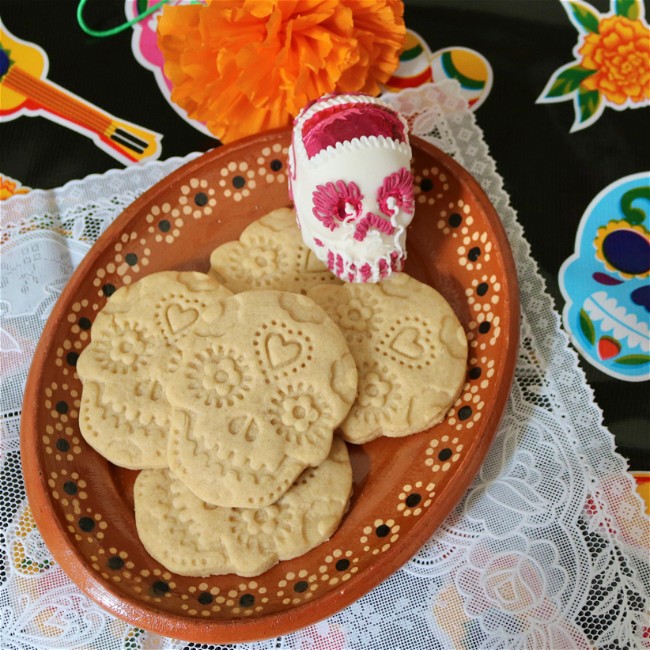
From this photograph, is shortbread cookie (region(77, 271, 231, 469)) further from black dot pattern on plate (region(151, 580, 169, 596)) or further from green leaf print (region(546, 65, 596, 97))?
green leaf print (region(546, 65, 596, 97))

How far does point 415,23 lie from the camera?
1134 mm

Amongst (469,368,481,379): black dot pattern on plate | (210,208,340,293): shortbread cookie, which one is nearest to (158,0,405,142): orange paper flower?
(210,208,340,293): shortbread cookie

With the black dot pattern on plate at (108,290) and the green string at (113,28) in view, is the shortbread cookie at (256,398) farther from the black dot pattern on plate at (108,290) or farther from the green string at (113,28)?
the green string at (113,28)

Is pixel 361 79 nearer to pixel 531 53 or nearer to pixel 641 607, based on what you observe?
pixel 531 53

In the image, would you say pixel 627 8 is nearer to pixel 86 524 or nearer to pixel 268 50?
pixel 268 50

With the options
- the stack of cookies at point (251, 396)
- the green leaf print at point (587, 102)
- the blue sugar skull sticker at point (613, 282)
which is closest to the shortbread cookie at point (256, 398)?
the stack of cookies at point (251, 396)

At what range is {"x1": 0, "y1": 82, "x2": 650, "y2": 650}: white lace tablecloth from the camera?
825 mm

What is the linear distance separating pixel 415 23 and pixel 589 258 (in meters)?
0.46

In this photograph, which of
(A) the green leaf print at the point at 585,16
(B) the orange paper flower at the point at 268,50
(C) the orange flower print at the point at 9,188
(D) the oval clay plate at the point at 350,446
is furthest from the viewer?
(A) the green leaf print at the point at 585,16

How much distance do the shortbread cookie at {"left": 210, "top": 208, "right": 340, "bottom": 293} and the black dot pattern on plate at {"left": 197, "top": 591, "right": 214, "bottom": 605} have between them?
349 millimetres

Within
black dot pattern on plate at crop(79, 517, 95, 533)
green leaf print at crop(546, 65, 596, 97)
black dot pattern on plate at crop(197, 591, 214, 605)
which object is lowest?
black dot pattern on plate at crop(197, 591, 214, 605)

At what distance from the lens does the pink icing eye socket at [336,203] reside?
757 mm

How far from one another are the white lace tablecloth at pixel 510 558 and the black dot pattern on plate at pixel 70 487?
10 centimetres

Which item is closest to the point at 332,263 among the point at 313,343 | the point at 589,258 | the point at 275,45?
the point at 313,343
